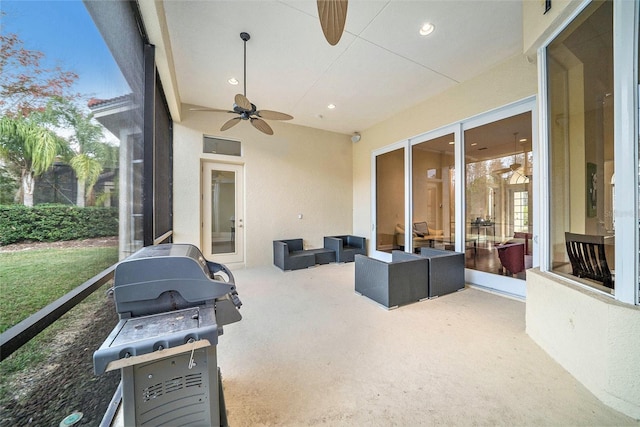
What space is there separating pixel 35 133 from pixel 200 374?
1.23m

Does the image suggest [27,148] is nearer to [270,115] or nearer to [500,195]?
[270,115]

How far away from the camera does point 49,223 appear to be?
104cm

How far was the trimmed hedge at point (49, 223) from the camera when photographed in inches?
32.5

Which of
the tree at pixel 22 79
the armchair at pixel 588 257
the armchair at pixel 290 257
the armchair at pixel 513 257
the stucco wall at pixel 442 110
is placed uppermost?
the stucco wall at pixel 442 110

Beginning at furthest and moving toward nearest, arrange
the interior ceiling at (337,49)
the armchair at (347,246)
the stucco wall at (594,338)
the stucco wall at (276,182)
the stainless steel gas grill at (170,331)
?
the armchair at (347,246)
the stucco wall at (276,182)
the interior ceiling at (337,49)
the stucco wall at (594,338)
the stainless steel gas grill at (170,331)

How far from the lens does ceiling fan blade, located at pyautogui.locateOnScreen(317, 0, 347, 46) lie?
52.4 inches

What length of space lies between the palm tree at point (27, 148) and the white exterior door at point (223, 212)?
4224 millimetres

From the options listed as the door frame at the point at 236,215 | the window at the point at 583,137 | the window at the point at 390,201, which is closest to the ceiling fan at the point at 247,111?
the door frame at the point at 236,215

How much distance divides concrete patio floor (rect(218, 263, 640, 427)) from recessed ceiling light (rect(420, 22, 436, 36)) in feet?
11.2

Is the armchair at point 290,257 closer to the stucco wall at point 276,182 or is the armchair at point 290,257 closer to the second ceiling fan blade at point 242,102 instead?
the stucco wall at point 276,182

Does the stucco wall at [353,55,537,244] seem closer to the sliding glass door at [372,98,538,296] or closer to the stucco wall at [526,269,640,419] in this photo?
the sliding glass door at [372,98,538,296]

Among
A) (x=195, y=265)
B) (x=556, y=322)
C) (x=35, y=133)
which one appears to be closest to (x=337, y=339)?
(x=195, y=265)

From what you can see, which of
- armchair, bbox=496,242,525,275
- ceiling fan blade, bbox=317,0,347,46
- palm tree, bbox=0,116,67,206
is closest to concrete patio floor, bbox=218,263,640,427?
armchair, bbox=496,242,525,275

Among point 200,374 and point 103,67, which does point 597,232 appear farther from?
point 103,67
